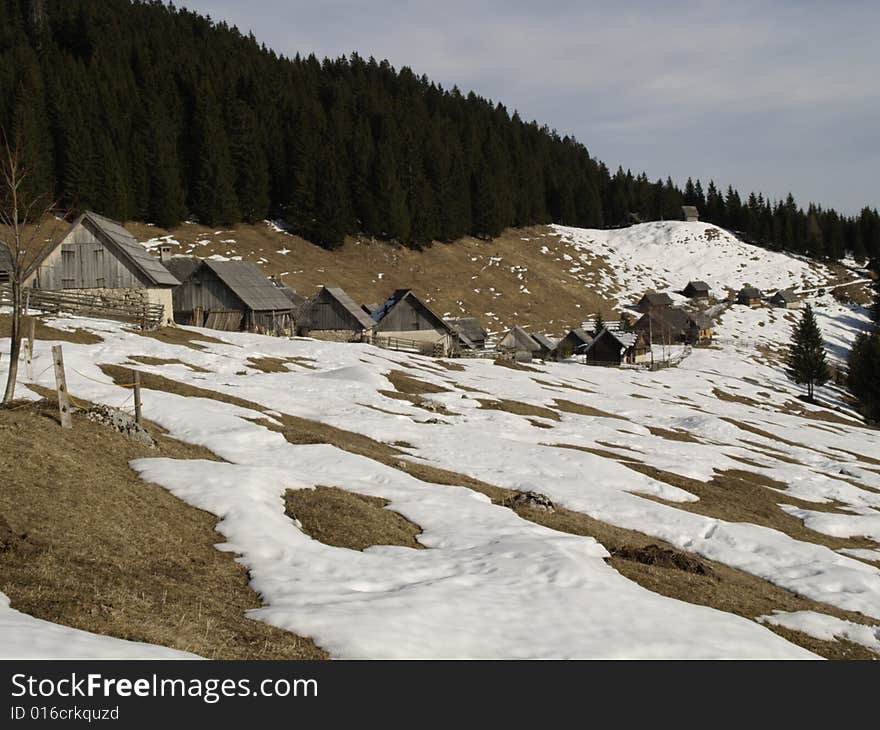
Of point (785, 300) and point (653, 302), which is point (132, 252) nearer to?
point (653, 302)

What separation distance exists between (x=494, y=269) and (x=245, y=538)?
116 metres

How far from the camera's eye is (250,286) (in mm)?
67750

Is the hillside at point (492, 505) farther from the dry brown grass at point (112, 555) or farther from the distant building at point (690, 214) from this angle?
the distant building at point (690, 214)

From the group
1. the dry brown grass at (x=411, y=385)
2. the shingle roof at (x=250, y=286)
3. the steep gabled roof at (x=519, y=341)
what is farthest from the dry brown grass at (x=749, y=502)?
the steep gabled roof at (x=519, y=341)

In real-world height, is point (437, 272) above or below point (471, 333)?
above

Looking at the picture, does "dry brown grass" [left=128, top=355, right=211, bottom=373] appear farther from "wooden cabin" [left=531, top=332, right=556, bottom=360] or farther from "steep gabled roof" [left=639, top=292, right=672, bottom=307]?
"steep gabled roof" [left=639, top=292, right=672, bottom=307]

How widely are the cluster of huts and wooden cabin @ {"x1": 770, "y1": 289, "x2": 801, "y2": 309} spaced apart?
26580mm

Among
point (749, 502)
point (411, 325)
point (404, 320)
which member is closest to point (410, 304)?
point (404, 320)

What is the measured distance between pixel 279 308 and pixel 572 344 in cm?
4634

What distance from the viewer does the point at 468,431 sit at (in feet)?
106

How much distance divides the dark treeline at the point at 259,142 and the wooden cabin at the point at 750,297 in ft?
136

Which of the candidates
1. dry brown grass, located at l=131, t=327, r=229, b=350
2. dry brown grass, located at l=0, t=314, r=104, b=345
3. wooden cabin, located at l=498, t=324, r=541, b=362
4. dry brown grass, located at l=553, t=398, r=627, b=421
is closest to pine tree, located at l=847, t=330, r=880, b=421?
wooden cabin, located at l=498, t=324, r=541, b=362

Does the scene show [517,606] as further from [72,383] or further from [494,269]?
[494,269]
